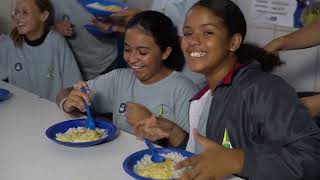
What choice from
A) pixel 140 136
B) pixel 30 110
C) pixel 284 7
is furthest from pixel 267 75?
pixel 284 7

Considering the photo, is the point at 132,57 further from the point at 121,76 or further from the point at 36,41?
the point at 36,41

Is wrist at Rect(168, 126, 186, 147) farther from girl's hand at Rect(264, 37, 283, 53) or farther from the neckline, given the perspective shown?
the neckline

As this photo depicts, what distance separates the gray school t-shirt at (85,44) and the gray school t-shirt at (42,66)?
18 cm

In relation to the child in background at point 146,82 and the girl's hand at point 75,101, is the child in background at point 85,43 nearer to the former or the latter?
the child in background at point 146,82

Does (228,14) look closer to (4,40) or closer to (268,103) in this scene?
(268,103)

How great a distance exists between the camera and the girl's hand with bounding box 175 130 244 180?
1041 mm

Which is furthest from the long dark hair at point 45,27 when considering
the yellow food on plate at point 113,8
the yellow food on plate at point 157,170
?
the yellow food on plate at point 157,170

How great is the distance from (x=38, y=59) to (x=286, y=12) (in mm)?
1547

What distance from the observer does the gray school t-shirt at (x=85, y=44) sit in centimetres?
265

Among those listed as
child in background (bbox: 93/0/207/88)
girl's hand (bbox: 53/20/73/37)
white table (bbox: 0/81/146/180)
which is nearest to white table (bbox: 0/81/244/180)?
white table (bbox: 0/81/146/180)

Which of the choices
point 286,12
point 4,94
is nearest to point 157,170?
point 4,94

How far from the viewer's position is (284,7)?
2.58 m

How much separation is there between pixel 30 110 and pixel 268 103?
1020mm

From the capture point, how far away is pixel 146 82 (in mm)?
1824
